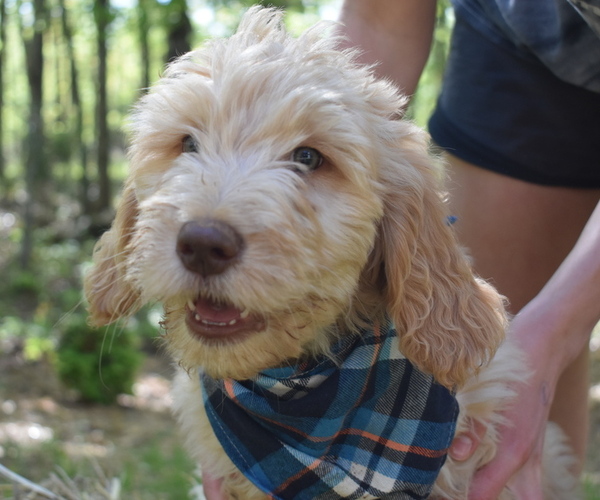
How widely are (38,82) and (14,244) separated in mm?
5360

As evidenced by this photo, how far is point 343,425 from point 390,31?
68.4 inches

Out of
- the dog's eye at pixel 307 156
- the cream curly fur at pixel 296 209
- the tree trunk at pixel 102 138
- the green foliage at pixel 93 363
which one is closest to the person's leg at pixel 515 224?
the cream curly fur at pixel 296 209

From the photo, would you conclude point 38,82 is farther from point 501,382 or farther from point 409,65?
point 501,382

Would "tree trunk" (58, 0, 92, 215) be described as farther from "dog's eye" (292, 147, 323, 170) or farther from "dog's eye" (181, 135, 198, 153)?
"dog's eye" (292, 147, 323, 170)

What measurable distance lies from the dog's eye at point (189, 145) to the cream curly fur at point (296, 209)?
0.02 meters

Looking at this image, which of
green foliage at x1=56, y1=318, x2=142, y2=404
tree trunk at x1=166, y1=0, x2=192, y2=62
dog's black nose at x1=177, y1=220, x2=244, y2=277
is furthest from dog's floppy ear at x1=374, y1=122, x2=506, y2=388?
tree trunk at x1=166, y1=0, x2=192, y2=62

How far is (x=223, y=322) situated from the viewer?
2.05m

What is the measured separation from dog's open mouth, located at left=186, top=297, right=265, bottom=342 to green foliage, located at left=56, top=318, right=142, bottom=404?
6.09m

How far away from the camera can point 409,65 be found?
10.4ft

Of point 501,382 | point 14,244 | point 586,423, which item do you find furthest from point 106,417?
point 14,244

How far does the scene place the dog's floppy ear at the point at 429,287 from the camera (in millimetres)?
2213

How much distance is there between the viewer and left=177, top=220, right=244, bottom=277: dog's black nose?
1821 millimetres

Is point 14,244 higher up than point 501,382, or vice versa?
point 501,382

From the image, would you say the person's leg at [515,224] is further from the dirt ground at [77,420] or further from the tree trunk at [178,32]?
the tree trunk at [178,32]
